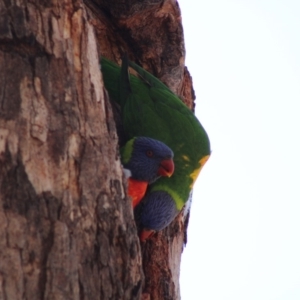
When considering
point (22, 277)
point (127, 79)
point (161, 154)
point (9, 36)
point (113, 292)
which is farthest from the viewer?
point (127, 79)

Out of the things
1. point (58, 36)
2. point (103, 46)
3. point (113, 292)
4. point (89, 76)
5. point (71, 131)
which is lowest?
point (113, 292)

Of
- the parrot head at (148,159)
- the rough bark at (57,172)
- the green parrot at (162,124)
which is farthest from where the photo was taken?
the green parrot at (162,124)

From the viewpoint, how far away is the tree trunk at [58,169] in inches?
105

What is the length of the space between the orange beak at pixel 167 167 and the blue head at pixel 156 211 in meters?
0.23

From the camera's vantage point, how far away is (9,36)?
3.01 m

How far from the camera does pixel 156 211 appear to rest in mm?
4418

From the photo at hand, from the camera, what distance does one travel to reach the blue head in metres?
4.38

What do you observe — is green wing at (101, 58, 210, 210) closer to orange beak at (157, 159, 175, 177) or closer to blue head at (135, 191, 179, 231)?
blue head at (135, 191, 179, 231)

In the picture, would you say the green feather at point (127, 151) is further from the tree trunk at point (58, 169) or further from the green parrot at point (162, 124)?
the tree trunk at point (58, 169)

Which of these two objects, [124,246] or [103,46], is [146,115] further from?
[124,246]

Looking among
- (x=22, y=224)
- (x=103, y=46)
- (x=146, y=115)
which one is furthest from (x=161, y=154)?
(x=22, y=224)

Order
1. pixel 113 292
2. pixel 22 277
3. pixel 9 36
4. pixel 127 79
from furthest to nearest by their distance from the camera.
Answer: pixel 127 79 → pixel 9 36 → pixel 113 292 → pixel 22 277

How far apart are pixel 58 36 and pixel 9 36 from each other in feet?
0.83

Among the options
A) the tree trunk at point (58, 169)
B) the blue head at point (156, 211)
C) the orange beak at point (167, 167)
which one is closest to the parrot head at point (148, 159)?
the orange beak at point (167, 167)
